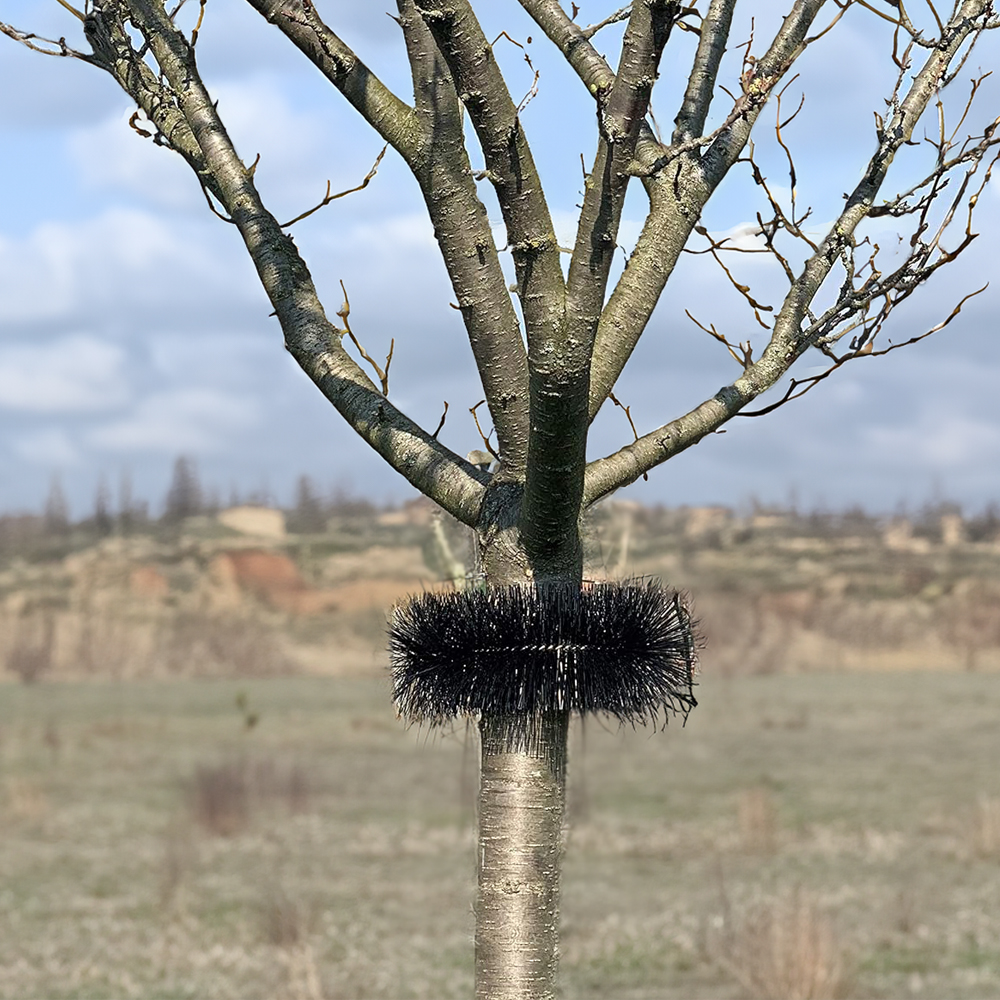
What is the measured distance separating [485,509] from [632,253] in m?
0.87

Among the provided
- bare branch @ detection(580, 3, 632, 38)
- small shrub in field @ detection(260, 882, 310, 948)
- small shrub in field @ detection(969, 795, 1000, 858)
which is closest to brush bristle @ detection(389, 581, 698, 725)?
bare branch @ detection(580, 3, 632, 38)

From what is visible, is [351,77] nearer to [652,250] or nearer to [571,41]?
[571,41]

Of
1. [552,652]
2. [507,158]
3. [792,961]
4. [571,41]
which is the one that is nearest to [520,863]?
[552,652]

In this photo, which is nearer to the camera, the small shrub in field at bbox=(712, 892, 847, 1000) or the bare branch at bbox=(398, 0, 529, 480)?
the bare branch at bbox=(398, 0, 529, 480)

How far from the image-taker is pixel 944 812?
1454 cm

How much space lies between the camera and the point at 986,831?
1291 cm

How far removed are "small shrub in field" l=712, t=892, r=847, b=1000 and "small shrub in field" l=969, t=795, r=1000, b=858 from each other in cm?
501

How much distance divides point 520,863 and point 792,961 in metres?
5.68

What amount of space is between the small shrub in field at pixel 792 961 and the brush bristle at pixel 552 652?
5530 mm

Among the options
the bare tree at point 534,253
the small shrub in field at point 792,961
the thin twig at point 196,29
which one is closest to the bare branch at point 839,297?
the bare tree at point 534,253

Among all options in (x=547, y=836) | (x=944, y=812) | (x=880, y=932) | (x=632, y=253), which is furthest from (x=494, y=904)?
(x=944, y=812)

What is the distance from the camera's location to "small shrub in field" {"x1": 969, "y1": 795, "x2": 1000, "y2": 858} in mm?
12867

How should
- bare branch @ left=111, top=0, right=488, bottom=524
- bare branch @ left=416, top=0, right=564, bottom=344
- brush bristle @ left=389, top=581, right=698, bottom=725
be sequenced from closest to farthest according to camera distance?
bare branch @ left=416, top=0, right=564, bottom=344 < brush bristle @ left=389, top=581, right=698, bottom=725 < bare branch @ left=111, top=0, right=488, bottom=524

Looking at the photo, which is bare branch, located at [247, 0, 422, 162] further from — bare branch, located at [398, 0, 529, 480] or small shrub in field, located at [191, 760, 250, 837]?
small shrub in field, located at [191, 760, 250, 837]
